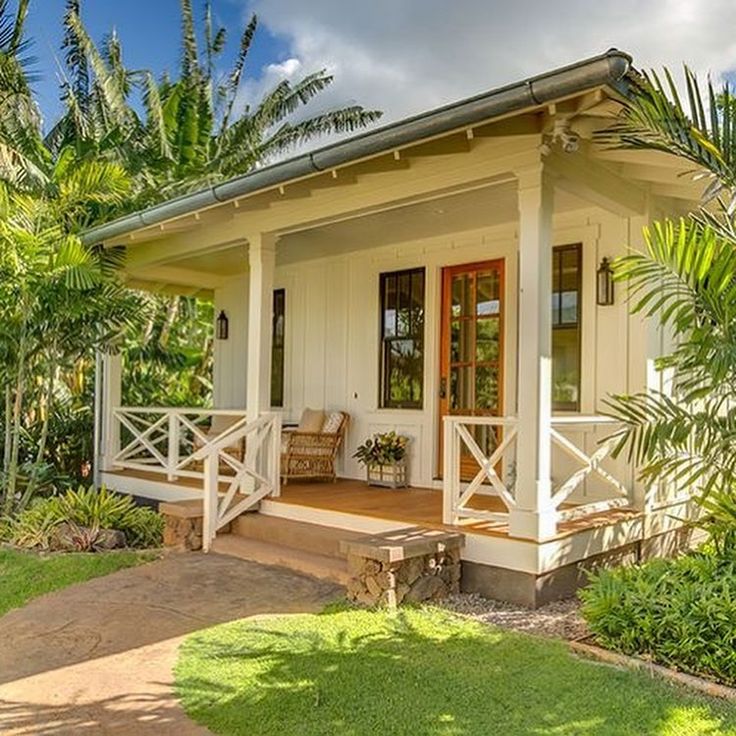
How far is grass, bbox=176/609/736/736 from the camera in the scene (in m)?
3.06

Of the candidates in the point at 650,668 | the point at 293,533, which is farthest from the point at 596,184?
the point at 293,533

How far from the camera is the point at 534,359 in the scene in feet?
15.4

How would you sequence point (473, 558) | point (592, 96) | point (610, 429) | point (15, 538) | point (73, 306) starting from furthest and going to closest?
point (73, 306) → point (15, 538) → point (610, 429) → point (473, 558) → point (592, 96)

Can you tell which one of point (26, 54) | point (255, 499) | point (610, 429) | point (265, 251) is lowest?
point (255, 499)

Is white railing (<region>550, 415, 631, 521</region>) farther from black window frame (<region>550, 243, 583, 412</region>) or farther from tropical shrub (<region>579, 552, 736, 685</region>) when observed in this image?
tropical shrub (<region>579, 552, 736, 685</region>)

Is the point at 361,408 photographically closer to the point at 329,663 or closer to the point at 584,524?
the point at 584,524

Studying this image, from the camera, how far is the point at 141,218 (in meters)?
6.82

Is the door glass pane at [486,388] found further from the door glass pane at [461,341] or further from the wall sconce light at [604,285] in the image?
the wall sconce light at [604,285]

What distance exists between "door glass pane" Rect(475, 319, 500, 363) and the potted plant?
4.14 ft

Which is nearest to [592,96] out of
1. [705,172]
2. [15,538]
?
[705,172]

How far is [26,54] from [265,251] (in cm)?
455

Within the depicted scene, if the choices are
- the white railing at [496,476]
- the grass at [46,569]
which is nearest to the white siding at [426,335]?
the white railing at [496,476]

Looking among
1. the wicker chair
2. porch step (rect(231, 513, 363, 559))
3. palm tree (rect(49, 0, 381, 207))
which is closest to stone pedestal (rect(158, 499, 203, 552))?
porch step (rect(231, 513, 363, 559))

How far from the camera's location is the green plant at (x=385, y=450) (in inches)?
294
